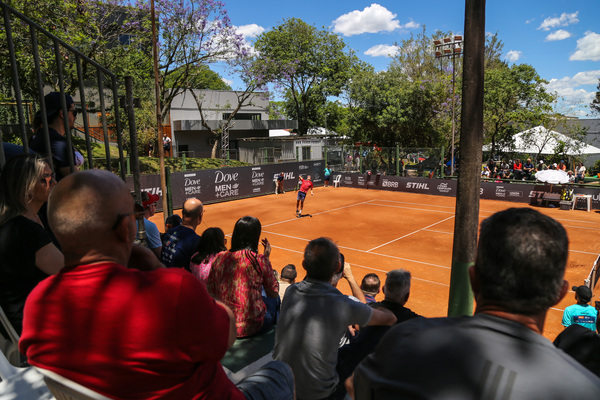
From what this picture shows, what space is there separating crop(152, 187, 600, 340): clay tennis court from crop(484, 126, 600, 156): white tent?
11113 millimetres

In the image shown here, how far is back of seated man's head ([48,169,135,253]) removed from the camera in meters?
1.58

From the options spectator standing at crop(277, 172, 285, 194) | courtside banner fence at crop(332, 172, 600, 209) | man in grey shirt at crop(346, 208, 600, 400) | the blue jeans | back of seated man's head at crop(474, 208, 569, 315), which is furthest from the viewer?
spectator standing at crop(277, 172, 285, 194)

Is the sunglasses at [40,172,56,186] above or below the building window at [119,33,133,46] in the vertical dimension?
below

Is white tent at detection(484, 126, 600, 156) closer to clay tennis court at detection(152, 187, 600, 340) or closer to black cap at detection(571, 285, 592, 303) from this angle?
clay tennis court at detection(152, 187, 600, 340)

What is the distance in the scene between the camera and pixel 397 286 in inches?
143

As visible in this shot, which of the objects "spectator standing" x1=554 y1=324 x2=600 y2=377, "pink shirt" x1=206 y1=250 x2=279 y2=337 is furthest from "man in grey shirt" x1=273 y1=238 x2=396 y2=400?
"spectator standing" x1=554 y1=324 x2=600 y2=377

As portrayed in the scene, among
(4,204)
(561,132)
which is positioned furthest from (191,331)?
(561,132)

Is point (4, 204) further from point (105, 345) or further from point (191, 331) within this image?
point (191, 331)

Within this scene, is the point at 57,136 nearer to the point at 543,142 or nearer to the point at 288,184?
the point at 288,184

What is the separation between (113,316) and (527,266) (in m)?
1.46

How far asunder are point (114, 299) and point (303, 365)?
1869 millimetres

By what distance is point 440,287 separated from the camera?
10406 mm

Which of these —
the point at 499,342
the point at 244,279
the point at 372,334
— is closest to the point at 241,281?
the point at 244,279

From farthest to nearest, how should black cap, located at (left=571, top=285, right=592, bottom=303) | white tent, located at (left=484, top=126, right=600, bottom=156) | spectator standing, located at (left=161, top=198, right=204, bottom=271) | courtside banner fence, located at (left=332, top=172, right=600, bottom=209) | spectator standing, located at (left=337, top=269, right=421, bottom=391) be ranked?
white tent, located at (left=484, top=126, right=600, bottom=156) → courtside banner fence, located at (left=332, top=172, right=600, bottom=209) → black cap, located at (left=571, top=285, right=592, bottom=303) → spectator standing, located at (left=161, top=198, right=204, bottom=271) → spectator standing, located at (left=337, top=269, right=421, bottom=391)
